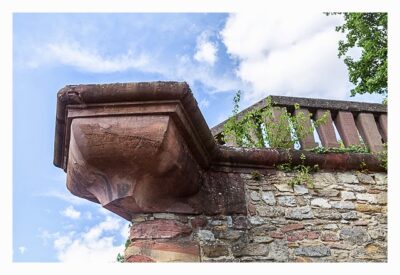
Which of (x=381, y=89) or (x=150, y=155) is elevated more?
(x=381, y=89)

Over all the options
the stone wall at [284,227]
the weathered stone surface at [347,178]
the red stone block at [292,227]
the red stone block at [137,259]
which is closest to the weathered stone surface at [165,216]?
the stone wall at [284,227]

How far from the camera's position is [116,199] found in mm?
2793

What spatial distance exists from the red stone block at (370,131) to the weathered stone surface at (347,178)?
1.22ft

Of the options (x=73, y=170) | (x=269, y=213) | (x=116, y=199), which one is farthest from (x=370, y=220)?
(x=73, y=170)

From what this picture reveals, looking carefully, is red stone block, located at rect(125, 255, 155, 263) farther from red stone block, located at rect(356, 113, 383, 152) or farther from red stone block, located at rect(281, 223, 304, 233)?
red stone block, located at rect(356, 113, 383, 152)

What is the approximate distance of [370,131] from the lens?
155 inches

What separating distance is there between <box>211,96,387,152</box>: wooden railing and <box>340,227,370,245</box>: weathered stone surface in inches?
30.6

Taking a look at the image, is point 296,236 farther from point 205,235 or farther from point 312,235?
point 205,235

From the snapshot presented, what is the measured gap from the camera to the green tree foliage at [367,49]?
781 centimetres

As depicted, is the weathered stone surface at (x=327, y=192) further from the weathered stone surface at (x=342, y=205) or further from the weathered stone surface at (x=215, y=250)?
the weathered stone surface at (x=215, y=250)
